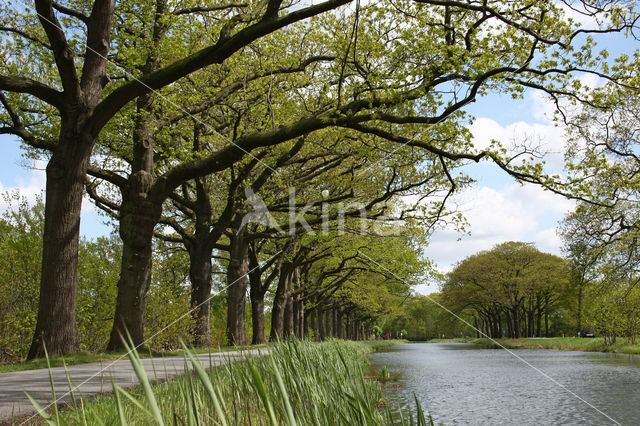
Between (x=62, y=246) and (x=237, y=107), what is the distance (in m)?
6.61

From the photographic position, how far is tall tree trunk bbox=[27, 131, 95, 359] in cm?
1059

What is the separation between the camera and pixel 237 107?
1545 cm

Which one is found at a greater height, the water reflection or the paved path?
the paved path

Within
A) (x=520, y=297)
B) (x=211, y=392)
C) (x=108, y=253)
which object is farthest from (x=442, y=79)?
(x=520, y=297)

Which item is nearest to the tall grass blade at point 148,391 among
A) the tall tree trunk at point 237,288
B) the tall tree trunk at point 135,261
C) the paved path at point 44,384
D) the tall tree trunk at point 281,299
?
the paved path at point 44,384

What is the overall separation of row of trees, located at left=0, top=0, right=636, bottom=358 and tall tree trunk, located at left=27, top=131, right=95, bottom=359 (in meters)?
0.03

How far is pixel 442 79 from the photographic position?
1101cm

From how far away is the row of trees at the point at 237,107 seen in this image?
10500 mm

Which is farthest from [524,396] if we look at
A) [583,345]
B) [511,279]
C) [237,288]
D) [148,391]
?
[511,279]

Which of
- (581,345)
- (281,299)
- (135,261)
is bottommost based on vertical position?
(581,345)

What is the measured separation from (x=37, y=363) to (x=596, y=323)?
100ft

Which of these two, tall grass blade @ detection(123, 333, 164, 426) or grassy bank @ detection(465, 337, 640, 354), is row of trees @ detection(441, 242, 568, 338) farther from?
tall grass blade @ detection(123, 333, 164, 426)

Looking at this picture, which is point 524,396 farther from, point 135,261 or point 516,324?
point 516,324

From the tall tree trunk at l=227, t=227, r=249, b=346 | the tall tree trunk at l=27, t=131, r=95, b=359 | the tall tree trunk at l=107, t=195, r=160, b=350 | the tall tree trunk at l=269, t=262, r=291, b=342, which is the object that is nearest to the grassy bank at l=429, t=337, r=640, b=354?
the tall tree trunk at l=269, t=262, r=291, b=342
